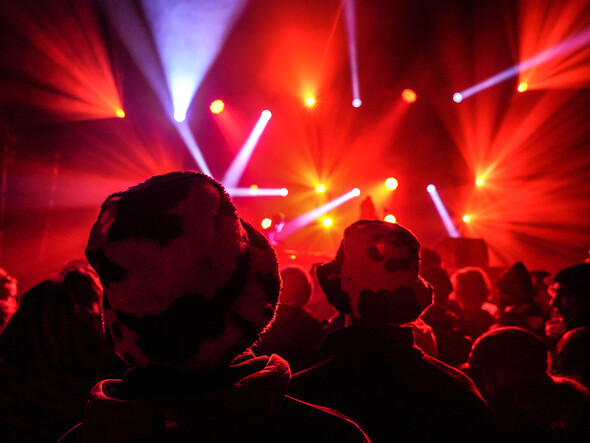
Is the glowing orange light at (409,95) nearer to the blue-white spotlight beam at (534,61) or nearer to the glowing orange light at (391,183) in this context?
the blue-white spotlight beam at (534,61)

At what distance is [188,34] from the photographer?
7.80m

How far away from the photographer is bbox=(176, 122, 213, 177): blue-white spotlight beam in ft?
35.8

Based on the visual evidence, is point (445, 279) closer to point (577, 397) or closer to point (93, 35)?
point (577, 397)

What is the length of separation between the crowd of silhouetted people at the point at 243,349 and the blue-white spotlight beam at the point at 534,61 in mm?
7626

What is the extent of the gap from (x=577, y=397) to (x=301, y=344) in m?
1.67

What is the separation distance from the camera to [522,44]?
8672 millimetres

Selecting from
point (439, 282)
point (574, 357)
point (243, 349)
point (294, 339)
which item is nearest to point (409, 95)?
point (439, 282)

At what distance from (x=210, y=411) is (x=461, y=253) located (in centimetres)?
897

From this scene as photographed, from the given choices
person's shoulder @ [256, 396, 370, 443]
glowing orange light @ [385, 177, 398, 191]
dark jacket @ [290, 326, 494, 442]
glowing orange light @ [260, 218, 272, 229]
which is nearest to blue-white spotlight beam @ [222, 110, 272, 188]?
glowing orange light @ [260, 218, 272, 229]

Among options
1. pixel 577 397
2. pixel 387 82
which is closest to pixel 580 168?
pixel 387 82

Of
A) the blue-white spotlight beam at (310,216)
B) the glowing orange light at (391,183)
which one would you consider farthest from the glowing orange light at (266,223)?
the glowing orange light at (391,183)

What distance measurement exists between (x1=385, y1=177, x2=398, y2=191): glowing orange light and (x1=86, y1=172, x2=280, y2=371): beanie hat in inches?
544

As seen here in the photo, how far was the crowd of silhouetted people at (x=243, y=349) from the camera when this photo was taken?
2.50ft

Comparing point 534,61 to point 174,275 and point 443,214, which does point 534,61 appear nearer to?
point 443,214
